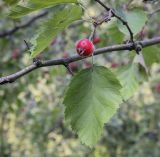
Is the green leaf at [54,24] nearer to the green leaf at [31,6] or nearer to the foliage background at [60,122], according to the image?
the green leaf at [31,6]

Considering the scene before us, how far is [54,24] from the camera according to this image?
997mm

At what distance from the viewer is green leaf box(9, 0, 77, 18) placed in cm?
92

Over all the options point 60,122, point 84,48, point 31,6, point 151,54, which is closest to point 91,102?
point 84,48

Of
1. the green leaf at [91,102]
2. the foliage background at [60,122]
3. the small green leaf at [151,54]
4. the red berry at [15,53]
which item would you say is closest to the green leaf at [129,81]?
the small green leaf at [151,54]

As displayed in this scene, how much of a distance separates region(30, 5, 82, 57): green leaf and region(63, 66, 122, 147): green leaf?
0.43 feet

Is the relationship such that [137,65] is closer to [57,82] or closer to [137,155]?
[57,82]

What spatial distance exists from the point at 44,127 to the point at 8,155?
4.74 ft

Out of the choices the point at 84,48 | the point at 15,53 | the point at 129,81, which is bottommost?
the point at 15,53

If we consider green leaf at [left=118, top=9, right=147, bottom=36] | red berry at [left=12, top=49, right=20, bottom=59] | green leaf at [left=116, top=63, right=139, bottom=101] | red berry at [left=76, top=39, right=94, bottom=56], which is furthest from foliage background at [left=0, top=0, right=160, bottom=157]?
red berry at [left=76, top=39, right=94, bottom=56]

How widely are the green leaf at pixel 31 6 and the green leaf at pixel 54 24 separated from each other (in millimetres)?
57

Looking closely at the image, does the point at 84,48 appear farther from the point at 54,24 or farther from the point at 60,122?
the point at 60,122

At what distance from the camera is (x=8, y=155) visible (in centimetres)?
511

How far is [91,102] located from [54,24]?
20 cm

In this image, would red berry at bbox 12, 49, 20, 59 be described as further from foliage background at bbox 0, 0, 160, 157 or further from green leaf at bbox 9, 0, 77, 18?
green leaf at bbox 9, 0, 77, 18
